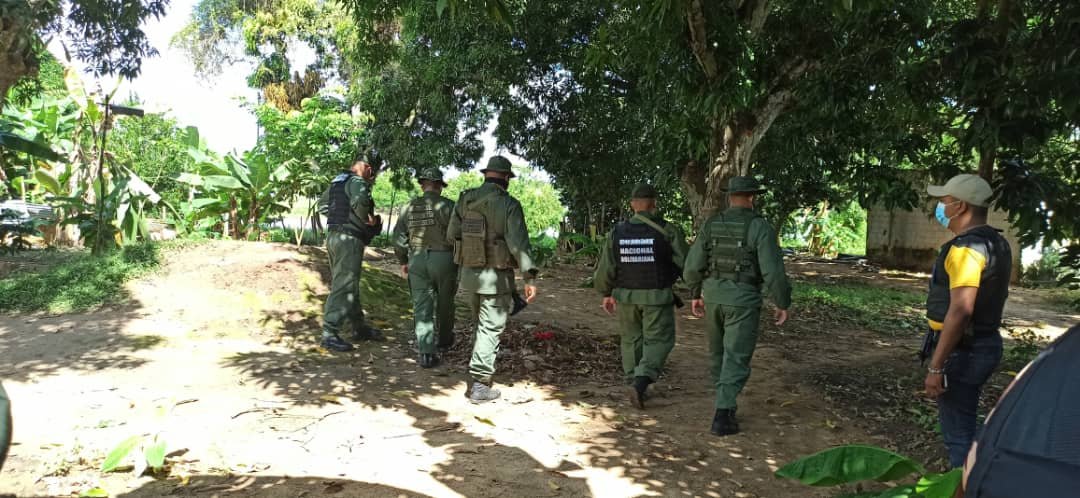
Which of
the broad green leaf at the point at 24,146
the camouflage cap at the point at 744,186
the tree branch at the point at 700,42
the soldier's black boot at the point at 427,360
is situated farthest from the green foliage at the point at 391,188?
the camouflage cap at the point at 744,186

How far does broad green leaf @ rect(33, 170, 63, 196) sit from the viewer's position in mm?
12812

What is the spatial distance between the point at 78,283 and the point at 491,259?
5.71 metres

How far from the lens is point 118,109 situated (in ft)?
33.2

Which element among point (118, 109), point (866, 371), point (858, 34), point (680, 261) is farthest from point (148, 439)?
point (118, 109)

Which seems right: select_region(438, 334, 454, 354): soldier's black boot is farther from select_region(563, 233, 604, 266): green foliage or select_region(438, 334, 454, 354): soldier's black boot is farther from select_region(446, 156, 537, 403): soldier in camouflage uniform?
select_region(563, 233, 604, 266): green foliage

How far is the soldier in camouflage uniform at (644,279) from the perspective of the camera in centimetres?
516

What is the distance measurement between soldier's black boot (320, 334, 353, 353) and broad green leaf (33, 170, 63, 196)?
940 centimetres

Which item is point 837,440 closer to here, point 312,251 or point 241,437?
point 241,437

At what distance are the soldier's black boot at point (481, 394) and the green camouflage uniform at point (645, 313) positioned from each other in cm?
110

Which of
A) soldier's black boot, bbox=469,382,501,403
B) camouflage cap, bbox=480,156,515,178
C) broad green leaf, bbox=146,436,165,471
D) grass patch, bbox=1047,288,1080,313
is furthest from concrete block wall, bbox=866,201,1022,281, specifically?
broad green leaf, bbox=146,436,165,471

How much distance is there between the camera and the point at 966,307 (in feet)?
10.5

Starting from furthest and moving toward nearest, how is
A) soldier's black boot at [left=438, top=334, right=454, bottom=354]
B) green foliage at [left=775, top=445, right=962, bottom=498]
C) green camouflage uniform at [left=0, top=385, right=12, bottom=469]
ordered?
soldier's black boot at [left=438, top=334, right=454, bottom=354], green foliage at [left=775, top=445, right=962, bottom=498], green camouflage uniform at [left=0, top=385, right=12, bottom=469]

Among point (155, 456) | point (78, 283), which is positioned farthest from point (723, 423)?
point (78, 283)

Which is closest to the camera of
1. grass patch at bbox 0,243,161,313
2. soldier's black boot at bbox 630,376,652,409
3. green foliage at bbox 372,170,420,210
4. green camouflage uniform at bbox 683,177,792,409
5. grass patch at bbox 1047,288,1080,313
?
green camouflage uniform at bbox 683,177,792,409
